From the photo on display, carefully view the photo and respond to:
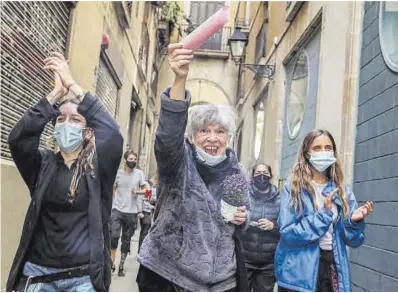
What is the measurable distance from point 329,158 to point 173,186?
55.4 inches

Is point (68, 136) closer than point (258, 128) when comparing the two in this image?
Yes

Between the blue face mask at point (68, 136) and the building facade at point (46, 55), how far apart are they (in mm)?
2352

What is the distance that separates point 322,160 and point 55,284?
1.88m

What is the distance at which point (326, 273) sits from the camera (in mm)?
3057

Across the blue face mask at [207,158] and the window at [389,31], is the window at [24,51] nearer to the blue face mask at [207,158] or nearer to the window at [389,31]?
the blue face mask at [207,158]

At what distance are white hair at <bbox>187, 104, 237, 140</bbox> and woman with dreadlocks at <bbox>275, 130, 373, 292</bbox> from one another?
0.86 m

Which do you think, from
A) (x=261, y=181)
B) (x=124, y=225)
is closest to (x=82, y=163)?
(x=261, y=181)

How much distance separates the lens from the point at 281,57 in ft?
34.0

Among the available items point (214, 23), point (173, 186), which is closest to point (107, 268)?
point (173, 186)

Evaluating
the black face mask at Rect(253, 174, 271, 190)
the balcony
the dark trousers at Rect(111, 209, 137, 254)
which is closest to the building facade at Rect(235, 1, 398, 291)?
the black face mask at Rect(253, 174, 271, 190)

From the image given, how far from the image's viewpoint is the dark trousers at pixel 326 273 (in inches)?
119

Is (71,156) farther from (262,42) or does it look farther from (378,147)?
(262,42)

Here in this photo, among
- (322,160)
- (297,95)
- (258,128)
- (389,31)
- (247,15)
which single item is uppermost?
(247,15)

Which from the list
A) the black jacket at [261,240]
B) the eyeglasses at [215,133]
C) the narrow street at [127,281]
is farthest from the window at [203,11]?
the eyeglasses at [215,133]
